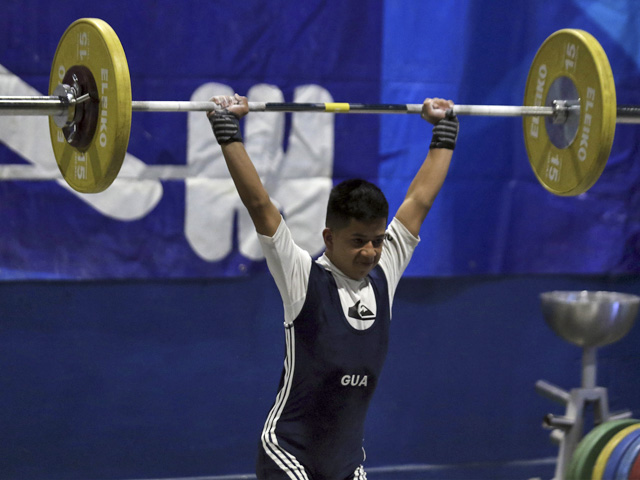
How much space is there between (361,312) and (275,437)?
0.37 meters

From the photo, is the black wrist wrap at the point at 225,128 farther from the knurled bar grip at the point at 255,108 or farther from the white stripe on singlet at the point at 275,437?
the white stripe on singlet at the point at 275,437

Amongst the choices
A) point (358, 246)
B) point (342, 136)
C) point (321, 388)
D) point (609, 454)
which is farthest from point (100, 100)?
point (609, 454)

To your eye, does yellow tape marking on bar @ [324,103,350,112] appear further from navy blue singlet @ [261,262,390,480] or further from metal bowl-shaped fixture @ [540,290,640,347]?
metal bowl-shaped fixture @ [540,290,640,347]

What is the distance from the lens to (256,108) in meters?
2.25

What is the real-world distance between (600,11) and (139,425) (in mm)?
2608

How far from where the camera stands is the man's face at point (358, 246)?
203 cm

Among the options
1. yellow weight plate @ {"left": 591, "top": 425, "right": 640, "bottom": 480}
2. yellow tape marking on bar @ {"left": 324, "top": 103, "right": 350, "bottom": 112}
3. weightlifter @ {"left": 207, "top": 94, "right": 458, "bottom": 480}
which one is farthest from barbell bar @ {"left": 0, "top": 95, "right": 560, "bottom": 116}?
yellow weight plate @ {"left": 591, "top": 425, "right": 640, "bottom": 480}

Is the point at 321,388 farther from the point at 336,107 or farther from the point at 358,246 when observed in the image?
the point at 336,107

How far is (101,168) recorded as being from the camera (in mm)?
2150

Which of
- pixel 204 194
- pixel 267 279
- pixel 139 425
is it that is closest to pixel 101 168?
pixel 204 194

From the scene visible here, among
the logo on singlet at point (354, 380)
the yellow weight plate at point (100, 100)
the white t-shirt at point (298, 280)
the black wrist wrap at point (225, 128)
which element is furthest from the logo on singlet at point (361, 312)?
the yellow weight plate at point (100, 100)

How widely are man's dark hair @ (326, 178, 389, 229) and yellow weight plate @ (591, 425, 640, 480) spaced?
55.2 inches

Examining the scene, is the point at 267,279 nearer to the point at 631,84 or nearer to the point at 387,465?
the point at 387,465

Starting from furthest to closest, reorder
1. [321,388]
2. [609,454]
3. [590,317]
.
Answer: [590,317] → [609,454] → [321,388]
